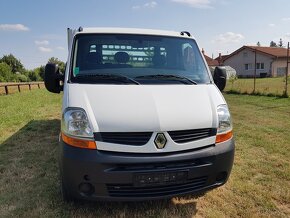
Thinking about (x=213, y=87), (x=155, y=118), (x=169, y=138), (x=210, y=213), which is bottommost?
(x=210, y=213)

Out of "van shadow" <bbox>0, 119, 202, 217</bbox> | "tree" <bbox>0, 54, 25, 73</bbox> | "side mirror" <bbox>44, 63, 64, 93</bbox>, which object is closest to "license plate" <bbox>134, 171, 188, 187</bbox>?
"van shadow" <bbox>0, 119, 202, 217</bbox>

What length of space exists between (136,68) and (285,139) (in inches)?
165

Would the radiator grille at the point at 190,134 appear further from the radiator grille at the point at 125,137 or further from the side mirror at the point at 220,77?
the side mirror at the point at 220,77

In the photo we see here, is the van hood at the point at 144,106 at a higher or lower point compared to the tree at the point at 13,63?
lower

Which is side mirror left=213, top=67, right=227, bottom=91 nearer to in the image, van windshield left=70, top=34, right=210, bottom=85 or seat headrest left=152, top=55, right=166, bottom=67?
van windshield left=70, top=34, right=210, bottom=85

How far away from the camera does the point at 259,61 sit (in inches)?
1925

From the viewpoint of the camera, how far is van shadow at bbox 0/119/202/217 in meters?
3.34

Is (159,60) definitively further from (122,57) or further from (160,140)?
(160,140)

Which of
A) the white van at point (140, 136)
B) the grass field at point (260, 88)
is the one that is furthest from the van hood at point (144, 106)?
the grass field at point (260, 88)

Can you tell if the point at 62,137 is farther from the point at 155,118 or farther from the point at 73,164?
the point at 155,118

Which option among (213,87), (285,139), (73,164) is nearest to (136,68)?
(213,87)

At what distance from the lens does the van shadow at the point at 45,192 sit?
3342mm

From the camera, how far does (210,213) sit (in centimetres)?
336

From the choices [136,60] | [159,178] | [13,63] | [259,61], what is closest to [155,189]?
[159,178]
